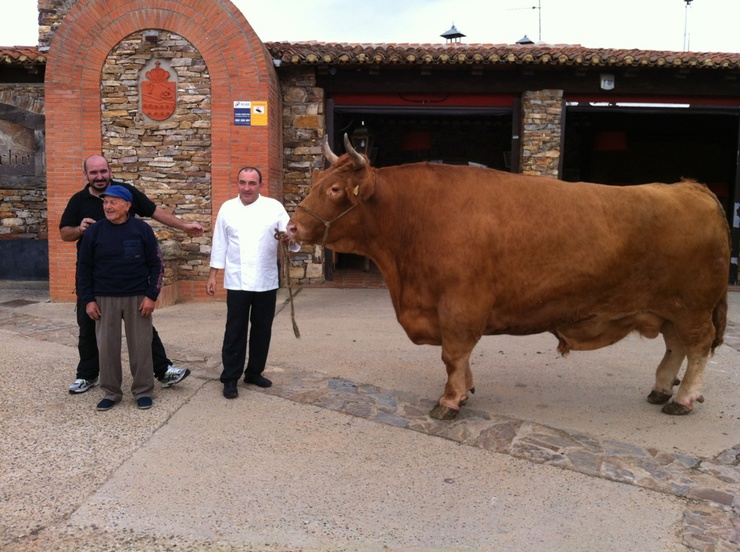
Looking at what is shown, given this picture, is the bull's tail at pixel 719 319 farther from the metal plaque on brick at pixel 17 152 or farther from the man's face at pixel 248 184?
the metal plaque on brick at pixel 17 152

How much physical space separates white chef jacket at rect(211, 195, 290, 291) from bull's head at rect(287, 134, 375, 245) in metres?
0.58

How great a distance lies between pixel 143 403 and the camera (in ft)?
15.5

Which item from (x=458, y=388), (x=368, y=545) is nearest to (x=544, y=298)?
(x=458, y=388)

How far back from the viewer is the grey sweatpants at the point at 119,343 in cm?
466

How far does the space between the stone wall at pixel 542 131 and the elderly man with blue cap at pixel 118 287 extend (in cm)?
742

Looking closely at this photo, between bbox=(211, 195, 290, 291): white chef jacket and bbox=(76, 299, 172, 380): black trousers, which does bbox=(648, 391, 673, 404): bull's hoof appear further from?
bbox=(76, 299, 172, 380): black trousers

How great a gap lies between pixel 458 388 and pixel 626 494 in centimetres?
135

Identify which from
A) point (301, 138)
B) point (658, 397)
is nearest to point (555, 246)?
point (658, 397)

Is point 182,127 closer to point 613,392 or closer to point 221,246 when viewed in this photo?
point 221,246

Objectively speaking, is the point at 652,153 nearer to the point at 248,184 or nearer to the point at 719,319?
the point at 719,319

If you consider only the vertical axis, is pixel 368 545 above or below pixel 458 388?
below

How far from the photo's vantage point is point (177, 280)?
9.59 meters

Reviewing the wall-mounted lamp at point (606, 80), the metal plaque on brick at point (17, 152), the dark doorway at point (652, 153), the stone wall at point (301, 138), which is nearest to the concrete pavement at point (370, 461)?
the stone wall at point (301, 138)

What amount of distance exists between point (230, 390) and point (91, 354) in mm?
1165
